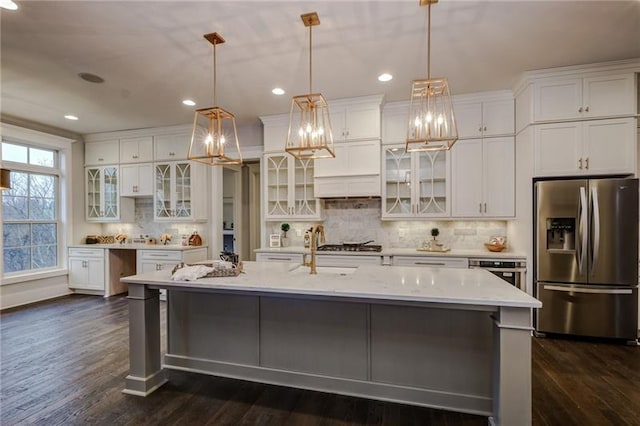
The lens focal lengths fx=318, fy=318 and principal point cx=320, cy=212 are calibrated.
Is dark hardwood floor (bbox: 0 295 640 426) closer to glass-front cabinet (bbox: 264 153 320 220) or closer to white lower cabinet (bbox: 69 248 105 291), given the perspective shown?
white lower cabinet (bbox: 69 248 105 291)

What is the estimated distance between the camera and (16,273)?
483 cm

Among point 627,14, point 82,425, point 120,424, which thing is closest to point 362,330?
point 120,424

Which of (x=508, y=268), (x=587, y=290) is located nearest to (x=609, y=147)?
(x=587, y=290)

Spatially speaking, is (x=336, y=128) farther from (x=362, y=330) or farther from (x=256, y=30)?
(x=362, y=330)

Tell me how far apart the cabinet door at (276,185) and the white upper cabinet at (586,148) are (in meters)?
3.10

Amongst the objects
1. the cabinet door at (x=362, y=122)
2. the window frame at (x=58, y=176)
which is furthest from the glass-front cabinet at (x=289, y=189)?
the window frame at (x=58, y=176)

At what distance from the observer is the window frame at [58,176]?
480cm

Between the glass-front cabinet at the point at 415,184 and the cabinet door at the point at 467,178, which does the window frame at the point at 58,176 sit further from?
the cabinet door at the point at 467,178

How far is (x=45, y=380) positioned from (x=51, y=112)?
12.4 ft

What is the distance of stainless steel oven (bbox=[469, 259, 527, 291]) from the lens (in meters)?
3.53

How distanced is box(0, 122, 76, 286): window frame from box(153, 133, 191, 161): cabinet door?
1.58m

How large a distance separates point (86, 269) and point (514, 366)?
6172 millimetres

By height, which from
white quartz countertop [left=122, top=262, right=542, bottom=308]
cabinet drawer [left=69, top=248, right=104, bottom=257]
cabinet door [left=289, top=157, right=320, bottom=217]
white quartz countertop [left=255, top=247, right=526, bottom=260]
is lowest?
cabinet drawer [left=69, top=248, right=104, bottom=257]

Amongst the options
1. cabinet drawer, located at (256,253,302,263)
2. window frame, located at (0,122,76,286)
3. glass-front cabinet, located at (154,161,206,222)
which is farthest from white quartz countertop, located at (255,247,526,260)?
window frame, located at (0,122,76,286)
